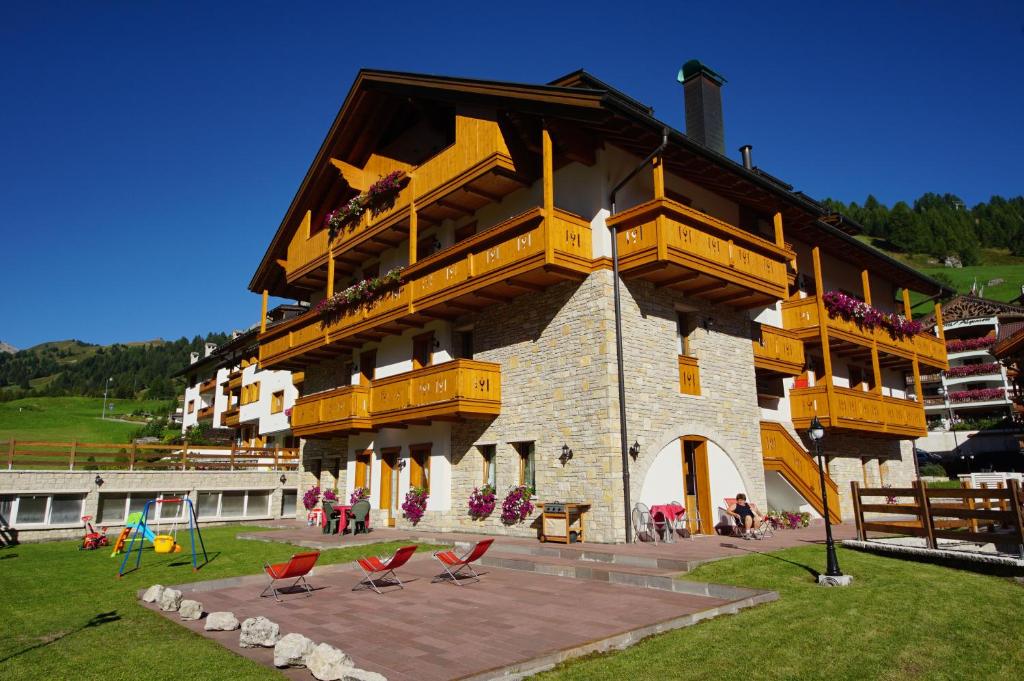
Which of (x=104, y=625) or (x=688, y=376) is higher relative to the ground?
(x=688, y=376)

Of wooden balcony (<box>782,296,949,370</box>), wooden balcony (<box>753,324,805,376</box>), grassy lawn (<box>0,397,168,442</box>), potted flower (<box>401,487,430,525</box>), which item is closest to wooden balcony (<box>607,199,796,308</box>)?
wooden balcony (<box>753,324,805,376</box>)

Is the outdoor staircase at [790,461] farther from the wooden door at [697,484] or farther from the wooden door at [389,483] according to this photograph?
the wooden door at [389,483]

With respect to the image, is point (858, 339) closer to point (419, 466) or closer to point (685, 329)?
point (685, 329)

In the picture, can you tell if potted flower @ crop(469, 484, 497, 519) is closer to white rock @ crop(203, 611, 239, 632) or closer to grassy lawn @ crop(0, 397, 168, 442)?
white rock @ crop(203, 611, 239, 632)

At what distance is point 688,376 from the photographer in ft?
56.7

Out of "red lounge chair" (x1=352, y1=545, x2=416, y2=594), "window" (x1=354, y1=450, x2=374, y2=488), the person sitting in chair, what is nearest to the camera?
"red lounge chair" (x1=352, y1=545, x2=416, y2=594)

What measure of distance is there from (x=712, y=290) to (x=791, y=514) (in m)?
7.27

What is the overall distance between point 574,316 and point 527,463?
415 centimetres

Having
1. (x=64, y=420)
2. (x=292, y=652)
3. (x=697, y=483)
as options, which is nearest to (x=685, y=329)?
(x=697, y=483)

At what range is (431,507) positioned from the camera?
19.8 m

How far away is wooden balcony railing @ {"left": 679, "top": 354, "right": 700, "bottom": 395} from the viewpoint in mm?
17062

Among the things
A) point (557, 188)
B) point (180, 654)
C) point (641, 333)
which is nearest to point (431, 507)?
point (641, 333)

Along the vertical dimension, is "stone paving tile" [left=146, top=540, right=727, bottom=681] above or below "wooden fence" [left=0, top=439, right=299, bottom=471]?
below

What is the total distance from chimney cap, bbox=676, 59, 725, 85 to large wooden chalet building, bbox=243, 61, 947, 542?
104mm
